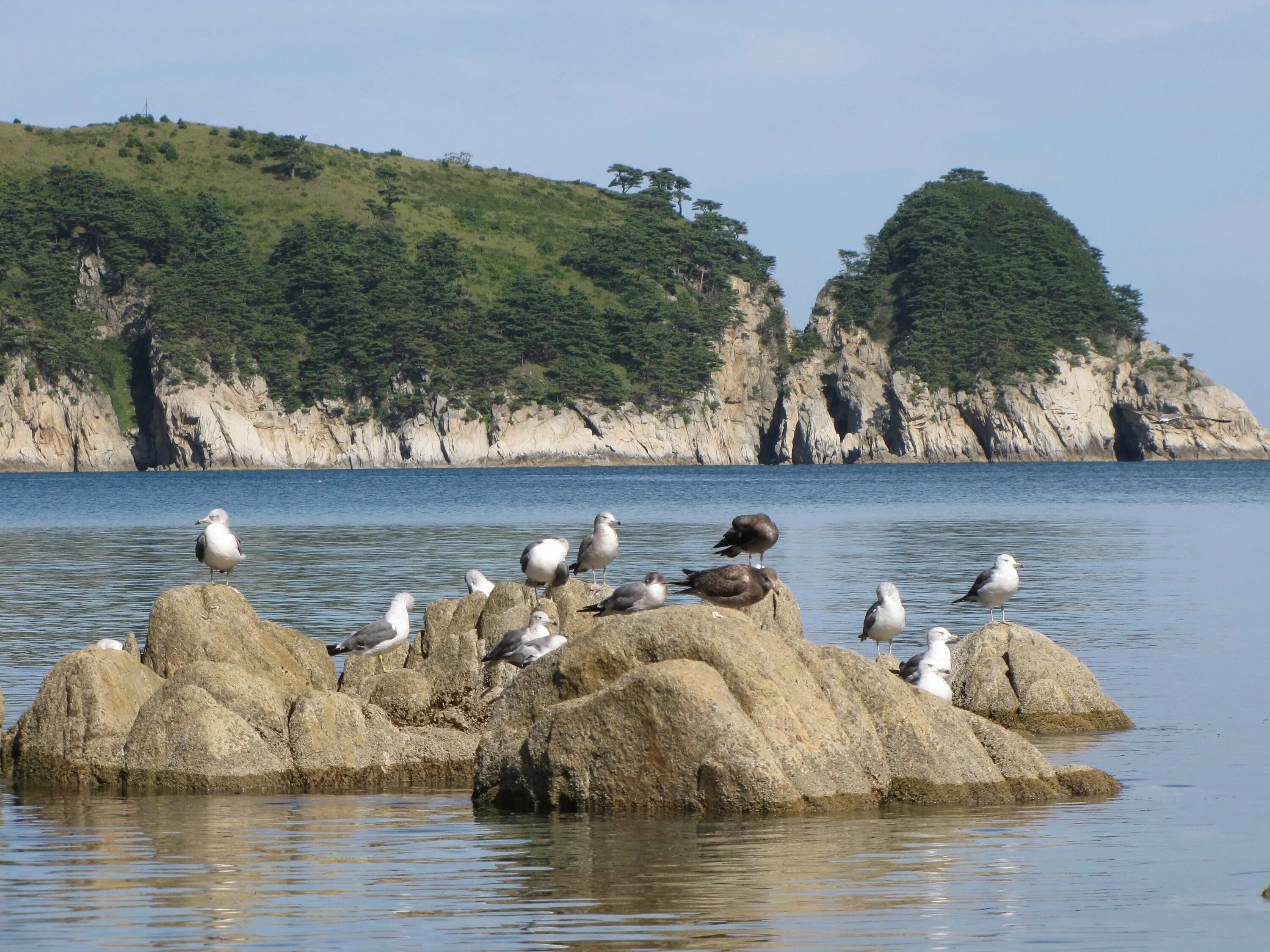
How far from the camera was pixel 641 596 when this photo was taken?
49.8 ft

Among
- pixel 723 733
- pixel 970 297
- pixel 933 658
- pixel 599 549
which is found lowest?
pixel 933 658

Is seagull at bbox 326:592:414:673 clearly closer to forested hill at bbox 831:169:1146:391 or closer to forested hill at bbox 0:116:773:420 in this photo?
forested hill at bbox 0:116:773:420

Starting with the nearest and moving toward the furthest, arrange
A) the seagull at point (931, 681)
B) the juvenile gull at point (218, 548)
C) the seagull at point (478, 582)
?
the seagull at point (931, 681) → the juvenile gull at point (218, 548) → the seagull at point (478, 582)

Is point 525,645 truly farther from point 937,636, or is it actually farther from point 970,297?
point 970,297

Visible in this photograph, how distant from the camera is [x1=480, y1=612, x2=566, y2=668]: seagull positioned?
1590cm

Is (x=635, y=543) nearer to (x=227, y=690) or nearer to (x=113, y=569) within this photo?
(x=113, y=569)

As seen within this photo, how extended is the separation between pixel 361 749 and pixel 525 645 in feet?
6.76

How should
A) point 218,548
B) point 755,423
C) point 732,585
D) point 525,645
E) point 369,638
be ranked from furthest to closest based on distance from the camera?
point 755,423 < point 218,548 < point 369,638 < point 525,645 < point 732,585

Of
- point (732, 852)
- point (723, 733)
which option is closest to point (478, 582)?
point (723, 733)

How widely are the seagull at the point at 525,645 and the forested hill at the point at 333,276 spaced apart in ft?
474

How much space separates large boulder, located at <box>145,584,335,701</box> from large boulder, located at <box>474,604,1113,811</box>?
188 inches

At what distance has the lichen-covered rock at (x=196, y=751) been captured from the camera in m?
14.1

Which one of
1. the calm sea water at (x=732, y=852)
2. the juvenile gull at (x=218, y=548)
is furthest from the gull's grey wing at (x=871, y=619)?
the juvenile gull at (x=218, y=548)

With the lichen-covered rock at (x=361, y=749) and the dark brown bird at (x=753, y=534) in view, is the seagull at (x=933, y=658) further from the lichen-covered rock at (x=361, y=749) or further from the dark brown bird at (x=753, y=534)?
the lichen-covered rock at (x=361, y=749)
